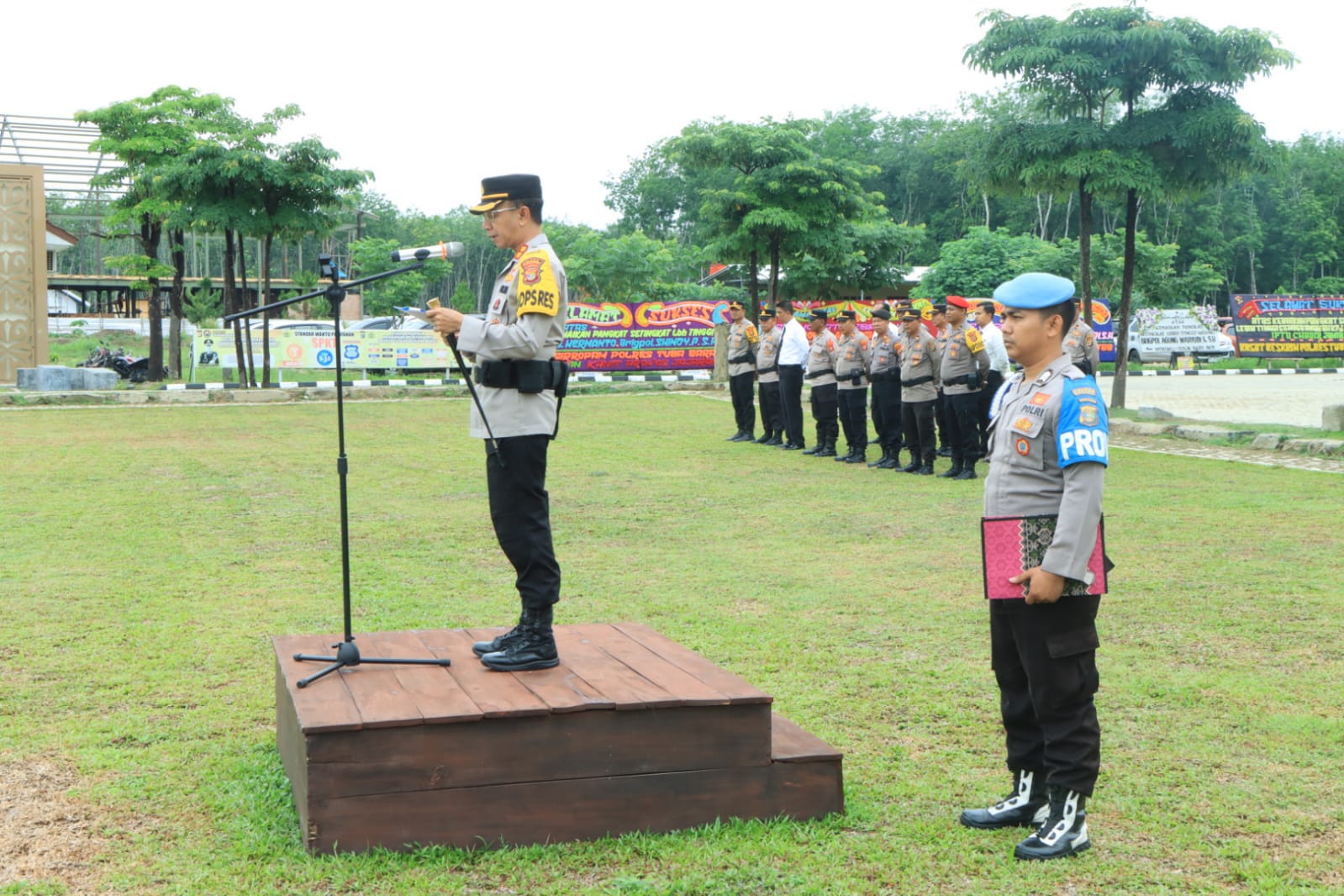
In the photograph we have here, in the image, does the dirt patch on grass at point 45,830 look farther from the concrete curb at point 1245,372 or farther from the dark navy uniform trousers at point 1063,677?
the concrete curb at point 1245,372

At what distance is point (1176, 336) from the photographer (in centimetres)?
3522

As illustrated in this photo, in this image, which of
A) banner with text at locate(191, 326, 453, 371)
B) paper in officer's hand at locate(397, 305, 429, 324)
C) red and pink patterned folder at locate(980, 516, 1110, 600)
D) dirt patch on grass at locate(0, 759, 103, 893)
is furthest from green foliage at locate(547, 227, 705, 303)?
red and pink patterned folder at locate(980, 516, 1110, 600)

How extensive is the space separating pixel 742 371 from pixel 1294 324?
22.9 metres

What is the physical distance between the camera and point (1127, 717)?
470 centimetres

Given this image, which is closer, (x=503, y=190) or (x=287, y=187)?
(x=503, y=190)

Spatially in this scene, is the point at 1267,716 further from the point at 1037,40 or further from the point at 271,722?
the point at 1037,40

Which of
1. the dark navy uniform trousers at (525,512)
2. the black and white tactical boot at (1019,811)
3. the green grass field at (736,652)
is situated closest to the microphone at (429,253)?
the dark navy uniform trousers at (525,512)

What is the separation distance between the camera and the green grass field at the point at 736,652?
3.43 m

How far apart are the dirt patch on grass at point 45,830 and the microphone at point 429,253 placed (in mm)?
1812

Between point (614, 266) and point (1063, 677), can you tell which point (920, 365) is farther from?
point (614, 266)

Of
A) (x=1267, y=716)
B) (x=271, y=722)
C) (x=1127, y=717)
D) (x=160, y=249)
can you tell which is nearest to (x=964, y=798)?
(x=1127, y=717)

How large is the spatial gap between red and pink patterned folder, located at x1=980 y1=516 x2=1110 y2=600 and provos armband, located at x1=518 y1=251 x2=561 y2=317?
151 centimetres

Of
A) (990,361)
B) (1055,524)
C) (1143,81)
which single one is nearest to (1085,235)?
(1143,81)

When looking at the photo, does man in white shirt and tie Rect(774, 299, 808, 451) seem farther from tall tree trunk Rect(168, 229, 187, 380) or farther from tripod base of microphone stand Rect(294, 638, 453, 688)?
tall tree trunk Rect(168, 229, 187, 380)
